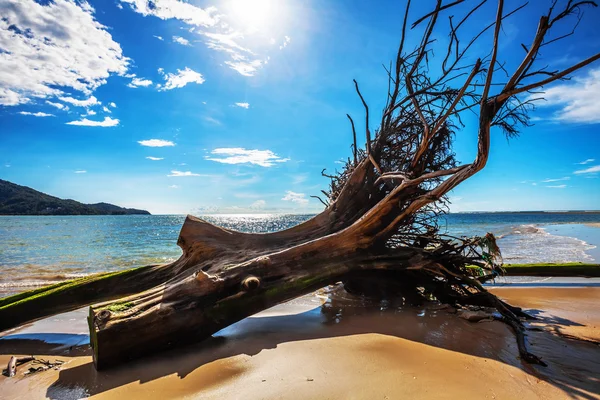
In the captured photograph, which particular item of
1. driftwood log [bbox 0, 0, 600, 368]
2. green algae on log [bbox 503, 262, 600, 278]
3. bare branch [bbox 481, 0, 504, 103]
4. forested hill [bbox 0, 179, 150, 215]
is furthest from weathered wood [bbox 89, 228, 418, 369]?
forested hill [bbox 0, 179, 150, 215]

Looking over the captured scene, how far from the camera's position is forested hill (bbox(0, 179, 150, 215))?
98.8 m

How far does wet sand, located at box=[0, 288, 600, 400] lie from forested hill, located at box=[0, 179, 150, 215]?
125 metres

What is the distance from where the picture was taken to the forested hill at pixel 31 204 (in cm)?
9875

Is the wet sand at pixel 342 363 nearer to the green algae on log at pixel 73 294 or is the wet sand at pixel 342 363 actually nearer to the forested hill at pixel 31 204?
the green algae on log at pixel 73 294

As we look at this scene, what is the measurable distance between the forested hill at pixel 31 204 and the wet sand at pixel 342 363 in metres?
125

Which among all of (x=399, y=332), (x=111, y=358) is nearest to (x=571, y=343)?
(x=399, y=332)

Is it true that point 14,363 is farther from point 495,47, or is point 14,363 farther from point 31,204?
point 31,204

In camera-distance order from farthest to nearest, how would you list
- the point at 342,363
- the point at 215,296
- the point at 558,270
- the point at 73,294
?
the point at 558,270, the point at 73,294, the point at 215,296, the point at 342,363

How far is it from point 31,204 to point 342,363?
429ft

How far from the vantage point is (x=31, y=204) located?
102 metres

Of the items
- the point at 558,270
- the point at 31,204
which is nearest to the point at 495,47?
the point at 558,270

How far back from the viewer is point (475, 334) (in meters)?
4.23

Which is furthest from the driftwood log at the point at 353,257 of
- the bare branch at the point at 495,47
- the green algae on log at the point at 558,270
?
the green algae on log at the point at 558,270

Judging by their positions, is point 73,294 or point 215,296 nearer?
point 215,296
